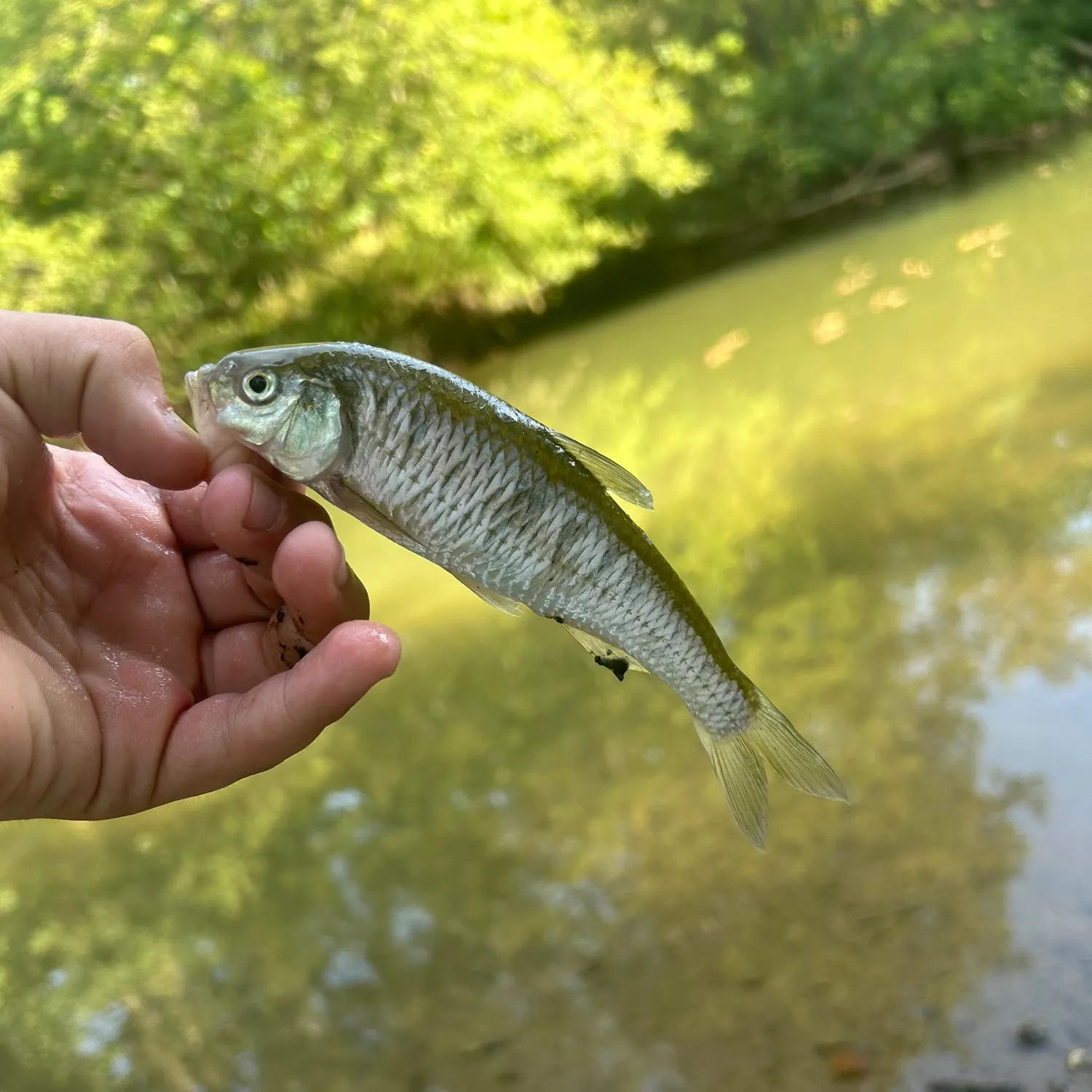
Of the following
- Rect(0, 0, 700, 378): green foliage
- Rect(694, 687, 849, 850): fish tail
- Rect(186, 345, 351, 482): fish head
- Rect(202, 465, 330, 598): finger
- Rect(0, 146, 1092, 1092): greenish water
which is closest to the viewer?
Rect(186, 345, 351, 482): fish head

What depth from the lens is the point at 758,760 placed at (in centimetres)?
188

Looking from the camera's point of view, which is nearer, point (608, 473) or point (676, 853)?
point (608, 473)

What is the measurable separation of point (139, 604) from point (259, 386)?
60 cm

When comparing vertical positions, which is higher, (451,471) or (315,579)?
(451,471)

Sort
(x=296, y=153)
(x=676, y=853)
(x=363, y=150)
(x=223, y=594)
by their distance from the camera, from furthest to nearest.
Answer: (x=363, y=150), (x=296, y=153), (x=676, y=853), (x=223, y=594)

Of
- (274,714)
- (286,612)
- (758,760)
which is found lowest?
(758,760)

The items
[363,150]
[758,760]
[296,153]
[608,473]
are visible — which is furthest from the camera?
[363,150]

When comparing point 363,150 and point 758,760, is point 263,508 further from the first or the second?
point 363,150

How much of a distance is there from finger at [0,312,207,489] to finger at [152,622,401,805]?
0.43 metres

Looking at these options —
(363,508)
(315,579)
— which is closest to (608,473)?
(363,508)

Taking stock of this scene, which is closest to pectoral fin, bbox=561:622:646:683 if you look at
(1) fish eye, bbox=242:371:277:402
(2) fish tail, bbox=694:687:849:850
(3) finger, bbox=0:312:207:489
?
(2) fish tail, bbox=694:687:849:850

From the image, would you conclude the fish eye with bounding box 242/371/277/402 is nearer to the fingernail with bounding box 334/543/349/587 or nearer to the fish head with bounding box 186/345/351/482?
the fish head with bounding box 186/345/351/482

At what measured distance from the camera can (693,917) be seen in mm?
3602

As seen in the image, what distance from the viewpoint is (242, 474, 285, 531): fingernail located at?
170 cm
